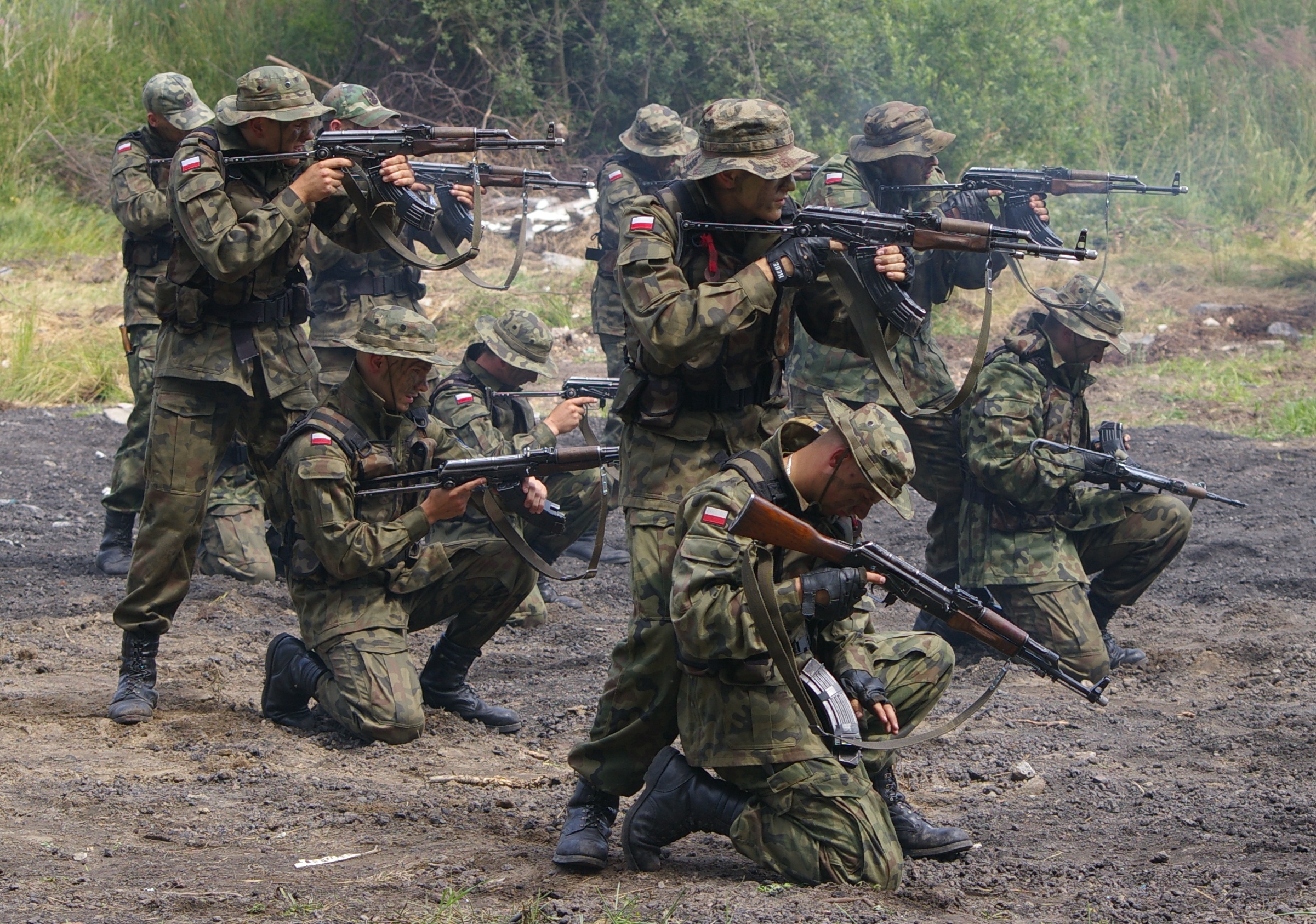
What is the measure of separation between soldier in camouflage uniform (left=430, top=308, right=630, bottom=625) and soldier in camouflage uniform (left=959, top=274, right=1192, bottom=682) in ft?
5.66

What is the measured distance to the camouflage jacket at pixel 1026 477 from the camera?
5789 millimetres

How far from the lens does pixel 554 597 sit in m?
7.00

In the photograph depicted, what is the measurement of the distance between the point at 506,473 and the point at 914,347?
245cm

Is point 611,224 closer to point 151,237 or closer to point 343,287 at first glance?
point 343,287

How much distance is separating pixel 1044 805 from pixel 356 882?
2.18 m

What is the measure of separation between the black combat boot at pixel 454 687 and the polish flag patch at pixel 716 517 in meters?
2.04

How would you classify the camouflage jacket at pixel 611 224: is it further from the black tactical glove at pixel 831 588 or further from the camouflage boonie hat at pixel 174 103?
the black tactical glove at pixel 831 588

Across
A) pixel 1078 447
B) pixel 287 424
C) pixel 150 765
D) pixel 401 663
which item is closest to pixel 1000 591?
pixel 1078 447

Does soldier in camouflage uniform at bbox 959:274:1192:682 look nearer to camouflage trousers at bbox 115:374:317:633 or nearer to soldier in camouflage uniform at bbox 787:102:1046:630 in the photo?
soldier in camouflage uniform at bbox 787:102:1046:630

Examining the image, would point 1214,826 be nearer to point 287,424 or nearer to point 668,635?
point 668,635

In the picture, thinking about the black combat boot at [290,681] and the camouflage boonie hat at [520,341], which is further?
the camouflage boonie hat at [520,341]

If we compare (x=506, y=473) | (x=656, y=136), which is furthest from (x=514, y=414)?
(x=656, y=136)

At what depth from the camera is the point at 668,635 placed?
3771 millimetres

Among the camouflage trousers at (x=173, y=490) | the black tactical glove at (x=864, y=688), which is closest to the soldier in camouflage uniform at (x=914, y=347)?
the black tactical glove at (x=864, y=688)
